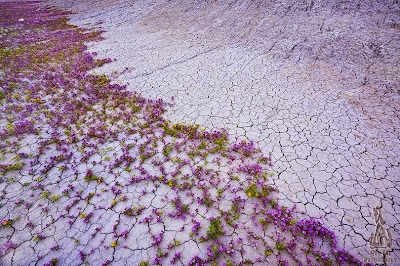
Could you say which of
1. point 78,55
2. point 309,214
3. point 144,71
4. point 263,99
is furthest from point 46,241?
point 78,55

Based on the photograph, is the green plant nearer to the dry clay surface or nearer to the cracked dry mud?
the cracked dry mud

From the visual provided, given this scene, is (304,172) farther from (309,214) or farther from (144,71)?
(144,71)

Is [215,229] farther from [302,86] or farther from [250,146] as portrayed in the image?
[302,86]

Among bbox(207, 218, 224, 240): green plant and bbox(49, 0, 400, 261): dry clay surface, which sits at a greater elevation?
bbox(49, 0, 400, 261): dry clay surface

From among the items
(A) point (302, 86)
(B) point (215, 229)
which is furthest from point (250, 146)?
(A) point (302, 86)

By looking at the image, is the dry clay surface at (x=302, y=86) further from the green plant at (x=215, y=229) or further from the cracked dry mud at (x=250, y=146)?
the green plant at (x=215, y=229)

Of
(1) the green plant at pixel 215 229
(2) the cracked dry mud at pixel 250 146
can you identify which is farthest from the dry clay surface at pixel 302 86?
(1) the green plant at pixel 215 229

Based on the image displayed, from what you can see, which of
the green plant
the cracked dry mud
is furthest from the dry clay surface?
→ the green plant
